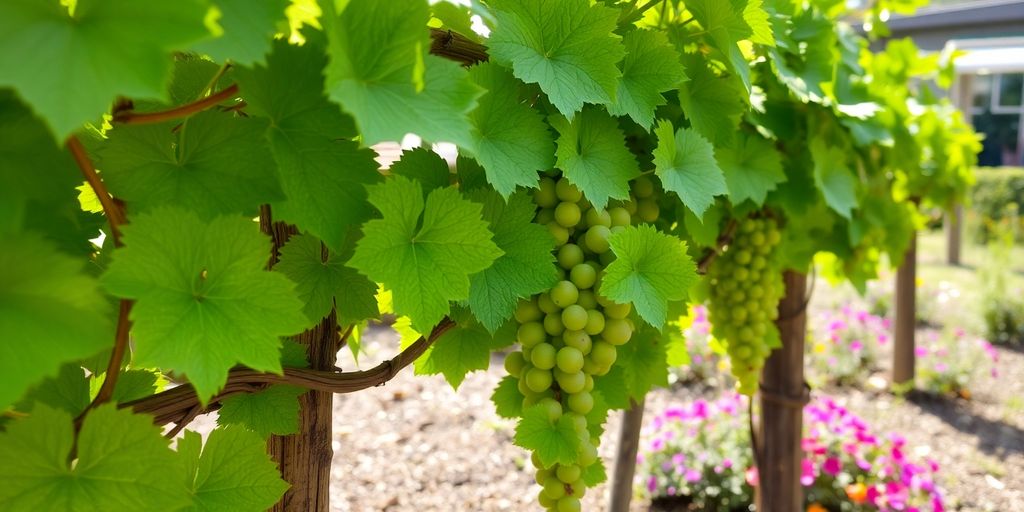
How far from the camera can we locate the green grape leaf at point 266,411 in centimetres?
63

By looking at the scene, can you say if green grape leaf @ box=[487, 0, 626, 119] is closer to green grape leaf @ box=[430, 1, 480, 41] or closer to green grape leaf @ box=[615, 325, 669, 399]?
green grape leaf @ box=[430, 1, 480, 41]

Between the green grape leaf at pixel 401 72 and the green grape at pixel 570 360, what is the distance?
0.26 metres

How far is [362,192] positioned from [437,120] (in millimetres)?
99

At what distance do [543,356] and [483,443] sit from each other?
260 cm

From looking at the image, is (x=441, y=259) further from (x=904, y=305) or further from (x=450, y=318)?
(x=904, y=305)

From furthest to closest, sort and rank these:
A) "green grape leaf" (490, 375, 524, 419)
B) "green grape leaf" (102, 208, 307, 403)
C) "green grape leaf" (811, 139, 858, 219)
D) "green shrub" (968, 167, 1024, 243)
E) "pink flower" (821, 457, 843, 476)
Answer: "green shrub" (968, 167, 1024, 243) → "pink flower" (821, 457, 843, 476) → "green grape leaf" (811, 139, 858, 219) → "green grape leaf" (490, 375, 524, 419) → "green grape leaf" (102, 208, 307, 403)

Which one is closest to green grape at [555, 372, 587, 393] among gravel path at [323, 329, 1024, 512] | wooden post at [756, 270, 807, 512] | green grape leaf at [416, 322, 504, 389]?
green grape leaf at [416, 322, 504, 389]

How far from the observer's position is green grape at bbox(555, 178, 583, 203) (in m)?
0.65

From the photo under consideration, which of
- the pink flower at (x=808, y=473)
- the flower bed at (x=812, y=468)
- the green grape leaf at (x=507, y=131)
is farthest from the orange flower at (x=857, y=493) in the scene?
the green grape leaf at (x=507, y=131)

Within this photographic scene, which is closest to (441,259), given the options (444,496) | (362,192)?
(362,192)

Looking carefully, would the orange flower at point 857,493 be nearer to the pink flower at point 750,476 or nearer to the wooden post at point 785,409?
the pink flower at point 750,476

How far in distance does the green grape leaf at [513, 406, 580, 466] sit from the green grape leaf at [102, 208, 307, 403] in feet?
0.75

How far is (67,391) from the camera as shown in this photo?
1.65 feet

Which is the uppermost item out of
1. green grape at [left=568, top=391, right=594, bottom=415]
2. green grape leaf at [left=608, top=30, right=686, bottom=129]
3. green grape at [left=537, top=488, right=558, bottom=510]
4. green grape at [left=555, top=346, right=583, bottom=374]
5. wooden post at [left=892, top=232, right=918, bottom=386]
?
wooden post at [left=892, top=232, right=918, bottom=386]
